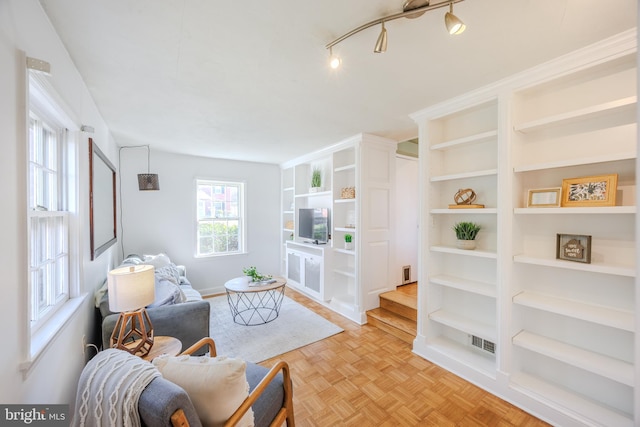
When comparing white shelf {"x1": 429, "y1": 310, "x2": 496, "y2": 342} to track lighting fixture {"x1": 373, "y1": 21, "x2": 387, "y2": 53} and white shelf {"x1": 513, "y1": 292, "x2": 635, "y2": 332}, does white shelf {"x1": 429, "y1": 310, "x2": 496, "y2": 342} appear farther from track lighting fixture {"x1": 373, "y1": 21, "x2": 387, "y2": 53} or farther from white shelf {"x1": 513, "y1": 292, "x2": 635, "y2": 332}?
track lighting fixture {"x1": 373, "y1": 21, "x2": 387, "y2": 53}

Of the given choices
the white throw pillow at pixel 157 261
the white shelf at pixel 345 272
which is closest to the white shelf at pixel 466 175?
the white shelf at pixel 345 272

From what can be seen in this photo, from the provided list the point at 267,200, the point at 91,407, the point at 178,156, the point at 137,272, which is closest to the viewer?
the point at 91,407

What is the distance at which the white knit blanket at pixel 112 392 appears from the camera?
90 cm

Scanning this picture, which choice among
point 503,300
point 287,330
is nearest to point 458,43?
point 503,300

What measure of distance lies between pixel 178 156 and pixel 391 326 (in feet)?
13.7

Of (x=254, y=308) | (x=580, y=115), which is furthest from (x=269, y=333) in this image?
(x=580, y=115)

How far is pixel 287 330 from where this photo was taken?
3.08 meters

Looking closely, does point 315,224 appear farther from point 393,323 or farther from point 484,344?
point 484,344

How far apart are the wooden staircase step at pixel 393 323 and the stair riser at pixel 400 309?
0.04 metres

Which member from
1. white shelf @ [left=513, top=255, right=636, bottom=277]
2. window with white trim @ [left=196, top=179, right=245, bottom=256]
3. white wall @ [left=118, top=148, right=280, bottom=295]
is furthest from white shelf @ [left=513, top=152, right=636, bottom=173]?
window with white trim @ [left=196, top=179, right=245, bottom=256]

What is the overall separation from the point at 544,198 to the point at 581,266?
51 cm

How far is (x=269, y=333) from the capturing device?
3008 millimetres

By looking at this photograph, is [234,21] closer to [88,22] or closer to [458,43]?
[88,22]

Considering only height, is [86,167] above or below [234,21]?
below
